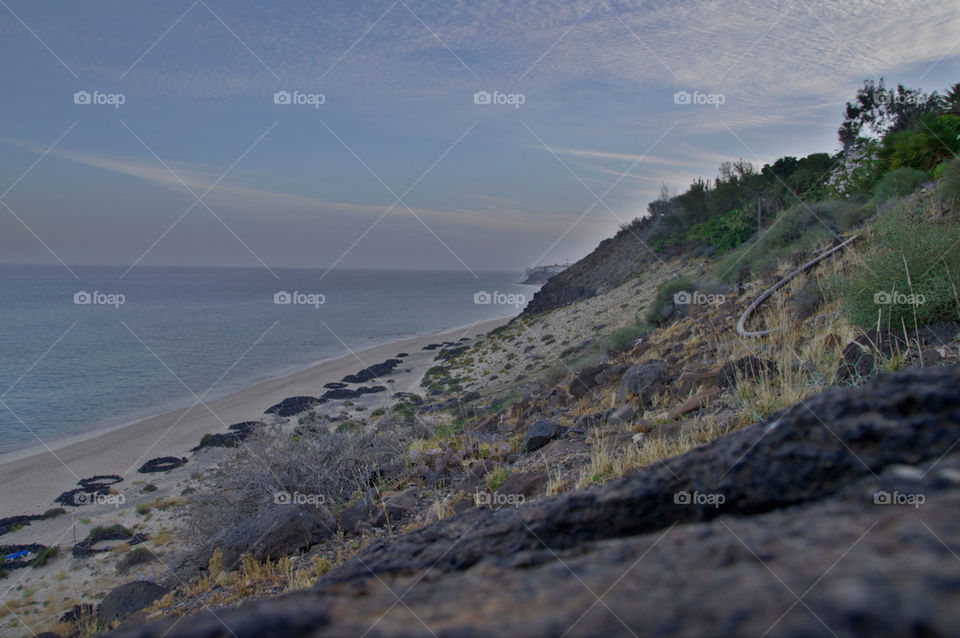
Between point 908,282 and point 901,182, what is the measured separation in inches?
476

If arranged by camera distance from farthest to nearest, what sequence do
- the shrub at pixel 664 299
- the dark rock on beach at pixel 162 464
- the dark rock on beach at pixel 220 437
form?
the dark rock on beach at pixel 220 437, the shrub at pixel 664 299, the dark rock on beach at pixel 162 464

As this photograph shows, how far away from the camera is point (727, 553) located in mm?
965

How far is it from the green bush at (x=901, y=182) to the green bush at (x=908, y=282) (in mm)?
10063

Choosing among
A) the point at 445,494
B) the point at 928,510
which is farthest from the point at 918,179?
the point at 928,510

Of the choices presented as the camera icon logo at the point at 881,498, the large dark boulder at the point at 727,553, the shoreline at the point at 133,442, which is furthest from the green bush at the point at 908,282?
the shoreline at the point at 133,442

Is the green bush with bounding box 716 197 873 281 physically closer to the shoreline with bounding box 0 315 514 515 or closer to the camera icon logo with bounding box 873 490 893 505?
the camera icon logo with bounding box 873 490 893 505

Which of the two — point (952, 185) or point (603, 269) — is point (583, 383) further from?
point (603, 269)

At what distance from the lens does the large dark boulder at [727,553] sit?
74 centimetres

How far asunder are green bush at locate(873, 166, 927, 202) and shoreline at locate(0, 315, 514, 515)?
2033 cm

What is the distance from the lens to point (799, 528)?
1.02 metres

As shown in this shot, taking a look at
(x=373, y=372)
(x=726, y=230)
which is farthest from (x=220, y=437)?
(x=726, y=230)

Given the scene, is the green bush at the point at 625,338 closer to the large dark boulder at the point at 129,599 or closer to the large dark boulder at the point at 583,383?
the large dark boulder at the point at 583,383

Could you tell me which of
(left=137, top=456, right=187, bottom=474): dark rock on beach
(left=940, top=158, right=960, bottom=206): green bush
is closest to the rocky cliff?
(left=137, top=456, right=187, bottom=474): dark rock on beach

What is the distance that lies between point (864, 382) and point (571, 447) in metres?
3.03
